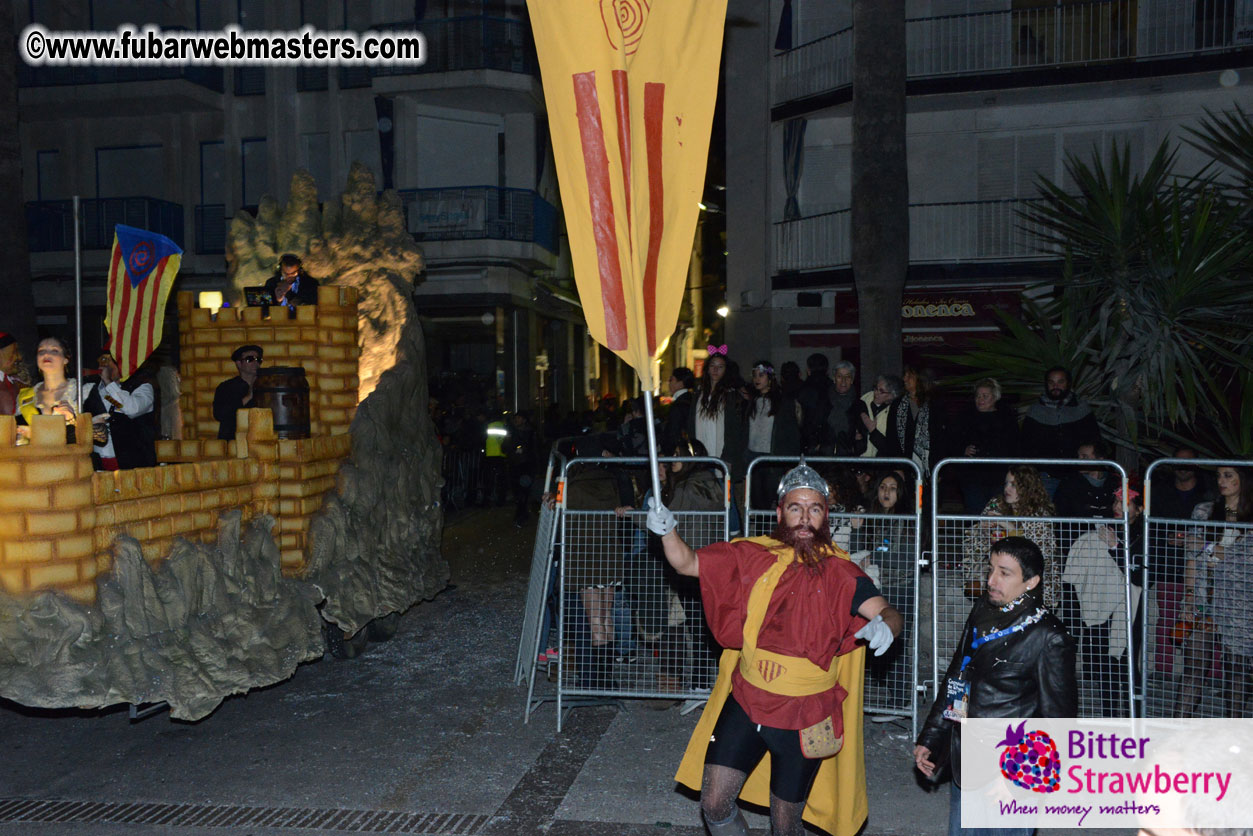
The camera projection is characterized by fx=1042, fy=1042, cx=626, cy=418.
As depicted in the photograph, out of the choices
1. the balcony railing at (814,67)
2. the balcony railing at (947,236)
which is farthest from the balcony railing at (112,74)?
the balcony railing at (947,236)

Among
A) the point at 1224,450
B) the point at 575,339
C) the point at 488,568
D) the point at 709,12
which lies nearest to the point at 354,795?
the point at 709,12

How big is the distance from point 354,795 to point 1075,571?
4.29 meters

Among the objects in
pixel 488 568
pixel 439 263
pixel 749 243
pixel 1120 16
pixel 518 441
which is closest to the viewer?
pixel 488 568

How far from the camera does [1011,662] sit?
3.96m

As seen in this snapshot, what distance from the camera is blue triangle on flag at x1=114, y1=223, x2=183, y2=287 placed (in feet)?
23.8

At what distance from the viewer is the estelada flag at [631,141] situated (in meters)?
3.98

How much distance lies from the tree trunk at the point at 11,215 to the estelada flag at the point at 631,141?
8.88m

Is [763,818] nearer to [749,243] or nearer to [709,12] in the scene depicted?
[709,12]

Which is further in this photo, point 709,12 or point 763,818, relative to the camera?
point 763,818

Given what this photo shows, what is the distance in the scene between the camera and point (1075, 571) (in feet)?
20.2

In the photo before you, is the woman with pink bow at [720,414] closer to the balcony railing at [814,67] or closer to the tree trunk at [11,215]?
the tree trunk at [11,215]

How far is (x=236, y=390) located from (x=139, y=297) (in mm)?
939

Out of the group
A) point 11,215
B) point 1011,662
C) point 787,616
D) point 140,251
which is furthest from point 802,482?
point 11,215

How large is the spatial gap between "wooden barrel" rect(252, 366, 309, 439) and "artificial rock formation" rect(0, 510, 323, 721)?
2.36 feet
